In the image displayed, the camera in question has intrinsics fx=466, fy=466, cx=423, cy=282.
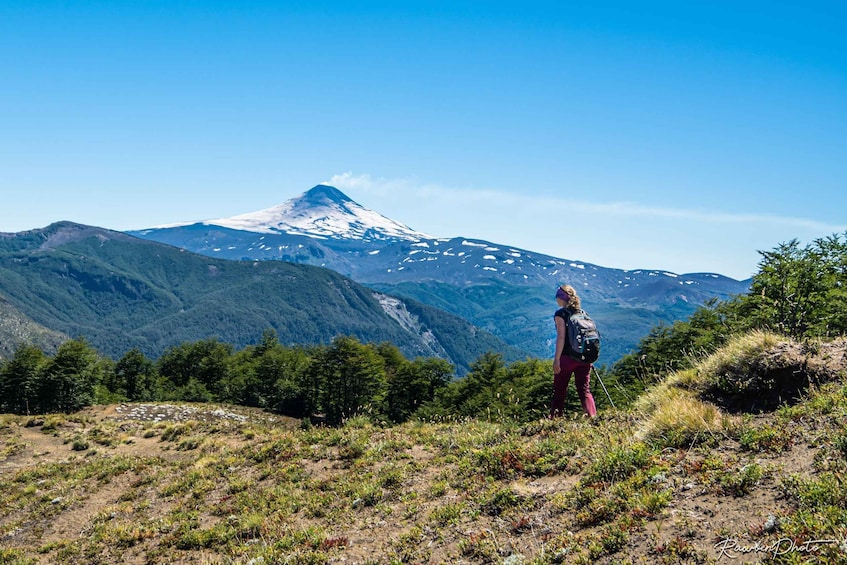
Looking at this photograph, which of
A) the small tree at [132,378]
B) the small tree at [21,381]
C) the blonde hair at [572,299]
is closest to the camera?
the blonde hair at [572,299]

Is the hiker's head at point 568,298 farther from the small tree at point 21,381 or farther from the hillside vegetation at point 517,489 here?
the small tree at point 21,381

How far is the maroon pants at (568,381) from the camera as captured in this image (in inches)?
434

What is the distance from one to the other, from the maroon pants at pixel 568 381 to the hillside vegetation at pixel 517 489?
601mm

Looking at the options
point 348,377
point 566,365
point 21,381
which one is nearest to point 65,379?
point 21,381

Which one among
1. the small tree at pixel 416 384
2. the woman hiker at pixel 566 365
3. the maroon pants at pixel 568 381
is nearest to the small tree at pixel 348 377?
the small tree at pixel 416 384

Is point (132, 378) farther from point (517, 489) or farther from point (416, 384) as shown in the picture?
point (517, 489)

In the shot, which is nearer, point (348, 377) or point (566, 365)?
point (566, 365)

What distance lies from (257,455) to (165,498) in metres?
2.51

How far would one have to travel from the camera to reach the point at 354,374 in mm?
68188

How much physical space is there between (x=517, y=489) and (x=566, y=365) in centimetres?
380

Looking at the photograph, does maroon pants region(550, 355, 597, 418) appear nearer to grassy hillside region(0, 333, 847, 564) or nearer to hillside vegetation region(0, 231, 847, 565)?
grassy hillside region(0, 333, 847, 564)

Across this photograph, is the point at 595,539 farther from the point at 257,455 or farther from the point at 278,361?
the point at 278,361

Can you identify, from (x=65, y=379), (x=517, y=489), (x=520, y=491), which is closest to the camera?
(x=520, y=491)

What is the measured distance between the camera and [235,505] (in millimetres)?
10625
